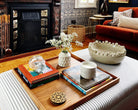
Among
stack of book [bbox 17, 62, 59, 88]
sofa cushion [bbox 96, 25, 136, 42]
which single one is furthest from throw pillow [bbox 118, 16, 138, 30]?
stack of book [bbox 17, 62, 59, 88]

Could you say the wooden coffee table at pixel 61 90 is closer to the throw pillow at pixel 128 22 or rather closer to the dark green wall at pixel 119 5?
the throw pillow at pixel 128 22

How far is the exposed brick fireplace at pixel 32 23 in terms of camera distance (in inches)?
97.3

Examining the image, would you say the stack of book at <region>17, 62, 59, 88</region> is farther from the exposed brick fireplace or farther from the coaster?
the exposed brick fireplace

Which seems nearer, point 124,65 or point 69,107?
point 69,107

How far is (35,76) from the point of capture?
3.28 ft

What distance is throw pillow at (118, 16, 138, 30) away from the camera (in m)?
2.70

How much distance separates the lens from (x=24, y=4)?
2.52 m

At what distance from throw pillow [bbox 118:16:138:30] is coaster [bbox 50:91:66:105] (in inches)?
91.7

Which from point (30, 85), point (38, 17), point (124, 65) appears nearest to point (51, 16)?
point (38, 17)

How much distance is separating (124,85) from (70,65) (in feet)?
1.50

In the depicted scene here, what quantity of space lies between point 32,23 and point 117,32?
154cm

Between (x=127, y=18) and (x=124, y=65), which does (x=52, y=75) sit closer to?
(x=124, y=65)

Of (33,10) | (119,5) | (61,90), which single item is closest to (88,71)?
(61,90)

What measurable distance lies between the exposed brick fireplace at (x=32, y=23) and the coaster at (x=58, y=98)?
1.87m
